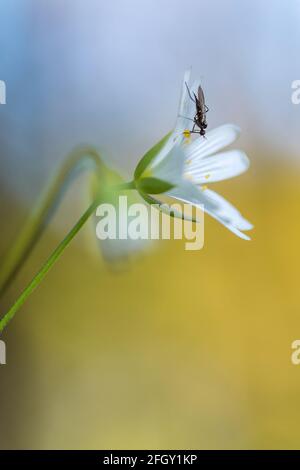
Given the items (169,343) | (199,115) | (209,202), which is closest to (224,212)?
(209,202)

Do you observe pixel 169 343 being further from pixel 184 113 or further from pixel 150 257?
pixel 184 113

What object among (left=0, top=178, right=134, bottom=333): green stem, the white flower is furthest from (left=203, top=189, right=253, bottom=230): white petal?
(left=0, top=178, right=134, bottom=333): green stem

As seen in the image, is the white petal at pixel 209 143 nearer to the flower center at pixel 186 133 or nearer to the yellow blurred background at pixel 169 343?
the flower center at pixel 186 133

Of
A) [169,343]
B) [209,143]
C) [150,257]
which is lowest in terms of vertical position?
[169,343]

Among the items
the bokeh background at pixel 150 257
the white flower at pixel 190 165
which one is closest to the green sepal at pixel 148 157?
the white flower at pixel 190 165

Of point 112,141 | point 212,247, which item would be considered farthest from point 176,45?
point 212,247

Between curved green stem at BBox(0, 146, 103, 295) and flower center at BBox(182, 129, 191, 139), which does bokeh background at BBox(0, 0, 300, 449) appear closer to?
curved green stem at BBox(0, 146, 103, 295)
